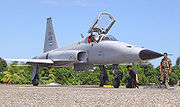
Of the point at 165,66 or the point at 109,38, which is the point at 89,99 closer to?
the point at 165,66

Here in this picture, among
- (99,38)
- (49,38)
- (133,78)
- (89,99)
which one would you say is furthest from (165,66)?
(49,38)

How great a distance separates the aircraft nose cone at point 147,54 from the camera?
1481 cm

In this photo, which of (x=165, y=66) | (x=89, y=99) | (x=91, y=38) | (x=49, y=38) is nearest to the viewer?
(x=89, y=99)

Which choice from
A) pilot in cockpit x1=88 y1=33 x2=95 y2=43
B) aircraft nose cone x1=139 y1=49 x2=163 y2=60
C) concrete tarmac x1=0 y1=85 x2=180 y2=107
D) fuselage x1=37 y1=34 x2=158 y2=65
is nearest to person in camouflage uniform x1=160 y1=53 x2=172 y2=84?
aircraft nose cone x1=139 y1=49 x2=163 y2=60

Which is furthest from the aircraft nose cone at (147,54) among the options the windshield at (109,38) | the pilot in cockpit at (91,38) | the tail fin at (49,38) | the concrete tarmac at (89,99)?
the tail fin at (49,38)

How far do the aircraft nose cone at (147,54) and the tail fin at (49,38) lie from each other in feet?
35.1

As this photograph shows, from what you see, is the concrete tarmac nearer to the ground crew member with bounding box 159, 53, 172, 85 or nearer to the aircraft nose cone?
the aircraft nose cone

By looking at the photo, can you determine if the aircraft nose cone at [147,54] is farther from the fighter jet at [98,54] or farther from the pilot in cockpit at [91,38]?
the pilot in cockpit at [91,38]

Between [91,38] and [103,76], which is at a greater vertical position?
[91,38]

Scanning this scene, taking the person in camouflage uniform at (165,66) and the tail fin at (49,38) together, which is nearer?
the person in camouflage uniform at (165,66)

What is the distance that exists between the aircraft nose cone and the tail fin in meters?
10.7

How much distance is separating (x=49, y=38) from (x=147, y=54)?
11.8 metres

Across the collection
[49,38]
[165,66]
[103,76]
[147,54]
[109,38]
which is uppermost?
[49,38]

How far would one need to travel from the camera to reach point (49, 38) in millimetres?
25234
